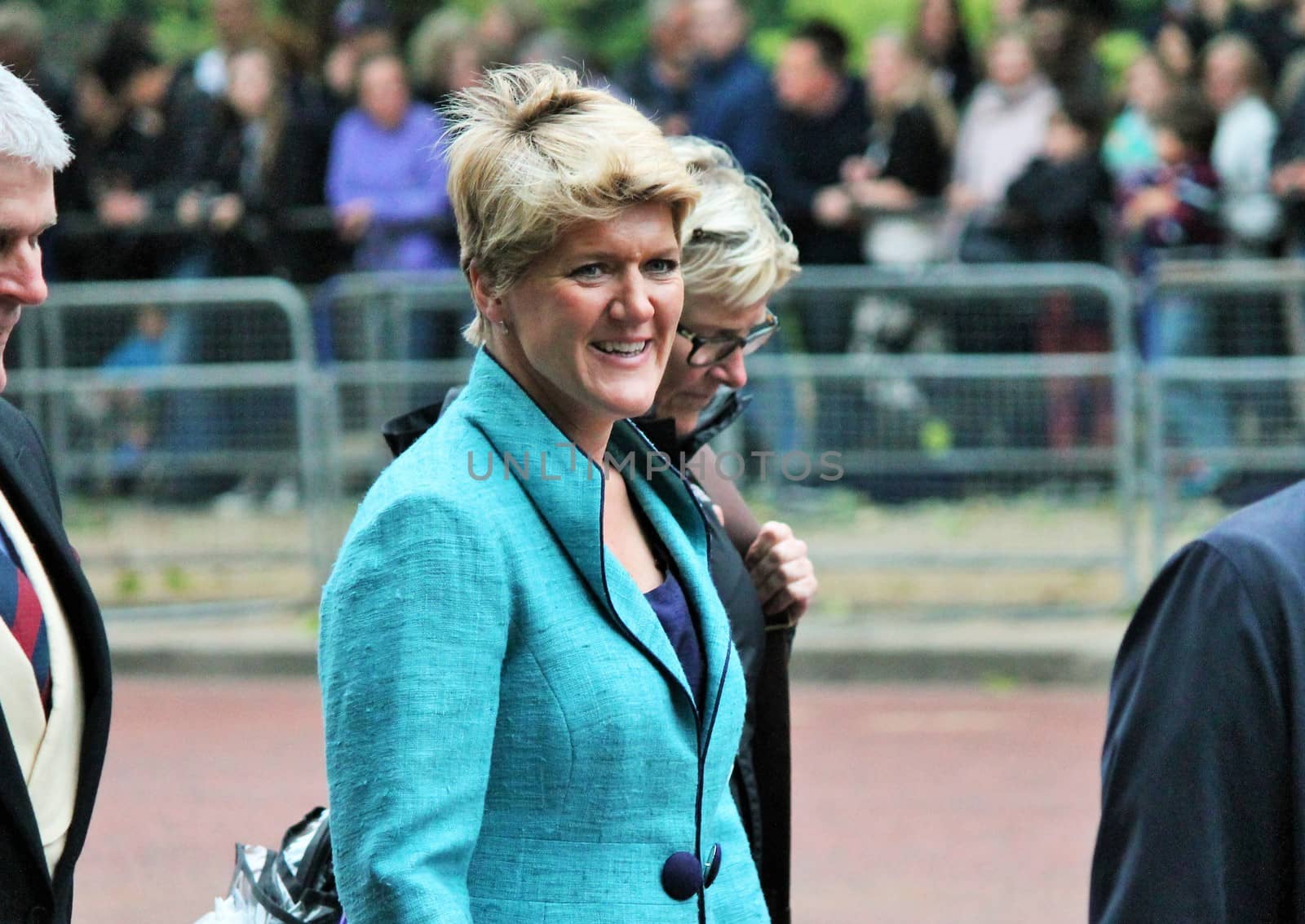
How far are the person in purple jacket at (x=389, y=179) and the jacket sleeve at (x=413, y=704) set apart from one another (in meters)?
8.24

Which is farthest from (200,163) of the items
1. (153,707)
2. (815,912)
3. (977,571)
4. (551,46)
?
(815,912)

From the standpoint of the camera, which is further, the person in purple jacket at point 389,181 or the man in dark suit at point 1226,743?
the person in purple jacket at point 389,181

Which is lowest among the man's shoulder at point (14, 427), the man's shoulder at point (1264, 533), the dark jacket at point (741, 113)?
the man's shoulder at point (1264, 533)

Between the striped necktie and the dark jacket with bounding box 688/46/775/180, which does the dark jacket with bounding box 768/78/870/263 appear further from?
the striped necktie

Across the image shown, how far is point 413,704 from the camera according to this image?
2.15 metres

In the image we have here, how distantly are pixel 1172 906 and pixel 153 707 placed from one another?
6.59 m

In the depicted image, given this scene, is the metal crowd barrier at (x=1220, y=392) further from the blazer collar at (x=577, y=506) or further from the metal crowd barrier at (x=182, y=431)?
the blazer collar at (x=577, y=506)

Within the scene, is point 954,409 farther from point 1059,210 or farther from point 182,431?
point 182,431

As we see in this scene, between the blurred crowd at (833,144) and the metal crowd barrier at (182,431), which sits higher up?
the blurred crowd at (833,144)

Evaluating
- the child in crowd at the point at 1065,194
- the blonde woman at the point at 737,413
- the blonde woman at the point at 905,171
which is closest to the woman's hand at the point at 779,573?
the blonde woman at the point at 737,413

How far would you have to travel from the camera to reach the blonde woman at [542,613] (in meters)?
2.16

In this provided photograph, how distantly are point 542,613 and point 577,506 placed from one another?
0.15m

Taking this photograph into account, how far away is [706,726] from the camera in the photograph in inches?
92.8

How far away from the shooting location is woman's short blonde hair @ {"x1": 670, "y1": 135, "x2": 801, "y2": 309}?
3.16 m
